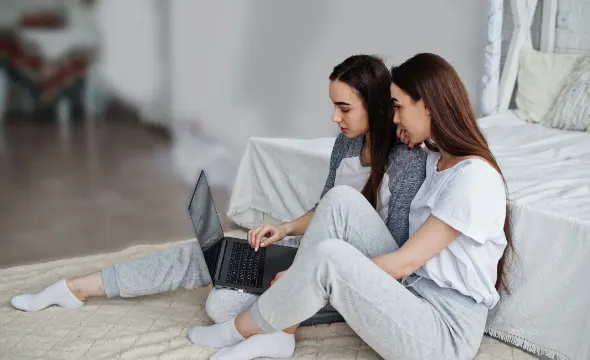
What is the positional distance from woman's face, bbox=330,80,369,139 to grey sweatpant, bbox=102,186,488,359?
0.16m

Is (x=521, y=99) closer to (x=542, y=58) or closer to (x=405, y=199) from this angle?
(x=542, y=58)

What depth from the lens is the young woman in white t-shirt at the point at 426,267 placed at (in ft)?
5.28

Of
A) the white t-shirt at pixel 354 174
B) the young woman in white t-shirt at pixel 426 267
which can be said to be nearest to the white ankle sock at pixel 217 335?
the young woman in white t-shirt at pixel 426 267

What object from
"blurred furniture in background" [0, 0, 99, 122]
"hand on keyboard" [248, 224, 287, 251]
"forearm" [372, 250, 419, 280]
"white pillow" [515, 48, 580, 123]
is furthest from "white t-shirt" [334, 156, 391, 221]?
"blurred furniture in background" [0, 0, 99, 122]

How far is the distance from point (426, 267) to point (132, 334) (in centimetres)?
79

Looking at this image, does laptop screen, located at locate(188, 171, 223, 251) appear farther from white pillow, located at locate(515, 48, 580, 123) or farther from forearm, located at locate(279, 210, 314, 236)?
white pillow, located at locate(515, 48, 580, 123)

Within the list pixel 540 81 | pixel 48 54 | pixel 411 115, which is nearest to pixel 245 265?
pixel 411 115

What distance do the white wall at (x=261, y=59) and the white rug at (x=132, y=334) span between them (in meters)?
2.27

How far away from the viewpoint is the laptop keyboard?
6.33 ft

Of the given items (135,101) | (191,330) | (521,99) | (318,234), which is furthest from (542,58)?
(135,101)

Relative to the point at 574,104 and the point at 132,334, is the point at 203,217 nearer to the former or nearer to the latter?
the point at 132,334

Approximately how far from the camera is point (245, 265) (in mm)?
2012

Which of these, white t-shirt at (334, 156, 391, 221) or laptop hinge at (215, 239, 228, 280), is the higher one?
white t-shirt at (334, 156, 391, 221)

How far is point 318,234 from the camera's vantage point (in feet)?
6.04
